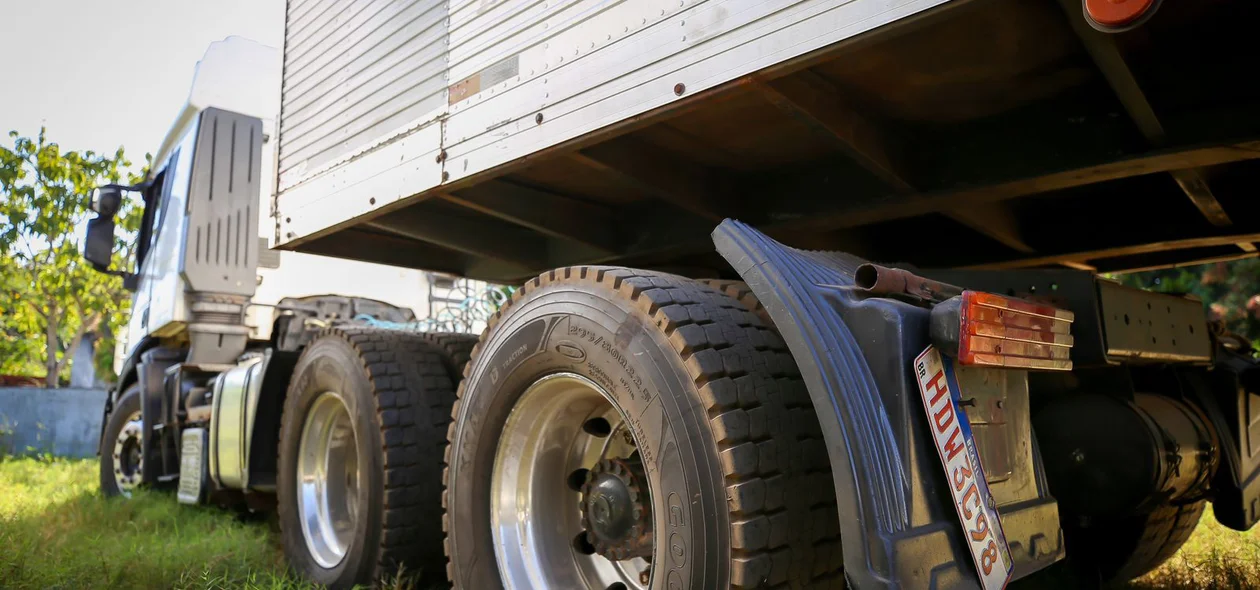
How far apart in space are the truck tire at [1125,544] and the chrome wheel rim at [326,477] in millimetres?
3217

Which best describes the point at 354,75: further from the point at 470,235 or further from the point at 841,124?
the point at 841,124

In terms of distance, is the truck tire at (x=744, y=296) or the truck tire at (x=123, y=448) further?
the truck tire at (x=123, y=448)

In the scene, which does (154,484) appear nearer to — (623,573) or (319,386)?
(319,386)

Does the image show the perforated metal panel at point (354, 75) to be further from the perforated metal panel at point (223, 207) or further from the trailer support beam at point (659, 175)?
the perforated metal panel at point (223, 207)

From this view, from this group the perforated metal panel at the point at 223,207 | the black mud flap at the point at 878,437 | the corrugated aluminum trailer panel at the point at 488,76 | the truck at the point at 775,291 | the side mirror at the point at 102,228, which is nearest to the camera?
the black mud flap at the point at 878,437

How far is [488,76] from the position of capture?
285cm

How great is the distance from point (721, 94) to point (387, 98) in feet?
5.49

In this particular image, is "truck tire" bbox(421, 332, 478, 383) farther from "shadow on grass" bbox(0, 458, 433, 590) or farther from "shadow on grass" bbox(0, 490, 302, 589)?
"shadow on grass" bbox(0, 490, 302, 589)

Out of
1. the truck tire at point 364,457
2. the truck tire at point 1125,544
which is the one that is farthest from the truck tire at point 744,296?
the truck tire at point 1125,544

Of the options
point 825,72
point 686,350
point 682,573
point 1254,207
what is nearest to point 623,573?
point 682,573

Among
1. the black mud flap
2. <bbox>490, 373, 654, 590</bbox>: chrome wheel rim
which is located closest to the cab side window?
<bbox>490, 373, 654, 590</bbox>: chrome wheel rim

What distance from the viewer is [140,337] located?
22.2ft

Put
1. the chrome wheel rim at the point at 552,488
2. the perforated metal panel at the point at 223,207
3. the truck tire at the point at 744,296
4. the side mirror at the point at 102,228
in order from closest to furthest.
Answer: the truck tire at the point at 744,296 < the chrome wheel rim at the point at 552,488 < the perforated metal panel at the point at 223,207 < the side mirror at the point at 102,228

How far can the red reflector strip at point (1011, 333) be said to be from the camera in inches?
66.6
